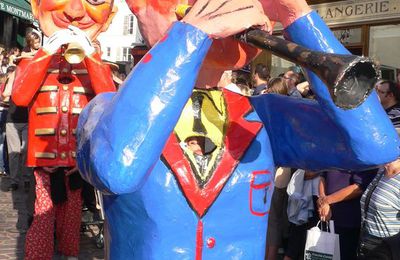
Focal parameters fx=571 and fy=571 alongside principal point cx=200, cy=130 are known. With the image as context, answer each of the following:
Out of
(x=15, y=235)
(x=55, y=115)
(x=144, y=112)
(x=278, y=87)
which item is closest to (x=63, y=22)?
(x=55, y=115)

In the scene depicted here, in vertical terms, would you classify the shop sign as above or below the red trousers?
above

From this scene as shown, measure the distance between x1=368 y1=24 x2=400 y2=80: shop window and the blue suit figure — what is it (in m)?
6.28

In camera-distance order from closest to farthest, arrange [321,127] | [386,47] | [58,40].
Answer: [321,127] < [58,40] < [386,47]

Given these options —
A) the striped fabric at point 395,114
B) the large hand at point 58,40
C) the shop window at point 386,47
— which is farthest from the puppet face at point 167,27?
the shop window at point 386,47

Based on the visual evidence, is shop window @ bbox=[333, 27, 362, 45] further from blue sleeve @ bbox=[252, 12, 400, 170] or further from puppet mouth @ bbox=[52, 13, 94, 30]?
blue sleeve @ bbox=[252, 12, 400, 170]

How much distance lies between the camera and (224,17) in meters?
1.52

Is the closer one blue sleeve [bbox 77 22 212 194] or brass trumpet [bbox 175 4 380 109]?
brass trumpet [bbox 175 4 380 109]

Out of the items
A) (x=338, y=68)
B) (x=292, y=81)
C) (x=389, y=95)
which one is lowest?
(x=338, y=68)

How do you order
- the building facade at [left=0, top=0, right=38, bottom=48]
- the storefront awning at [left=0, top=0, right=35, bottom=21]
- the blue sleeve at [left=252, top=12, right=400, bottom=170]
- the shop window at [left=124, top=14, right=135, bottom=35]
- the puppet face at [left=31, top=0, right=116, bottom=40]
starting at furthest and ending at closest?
the shop window at [left=124, top=14, right=135, bottom=35] < the building facade at [left=0, top=0, right=38, bottom=48] < the storefront awning at [left=0, top=0, right=35, bottom=21] < the puppet face at [left=31, top=0, right=116, bottom=40] < the blue sleeve at [left=252, top=12, right=400, bottom=170]

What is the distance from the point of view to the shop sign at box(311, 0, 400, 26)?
8.10 meters

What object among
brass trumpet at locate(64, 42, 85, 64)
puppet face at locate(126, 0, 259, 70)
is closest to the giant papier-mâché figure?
brass trumpet at locate(64, 42, 85, 64)

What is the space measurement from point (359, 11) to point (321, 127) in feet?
24.1

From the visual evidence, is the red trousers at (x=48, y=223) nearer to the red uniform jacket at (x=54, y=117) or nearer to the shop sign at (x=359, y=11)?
the red uniform jacket at (x=54, y=117)

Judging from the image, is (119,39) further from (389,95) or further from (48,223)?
(48,223)
